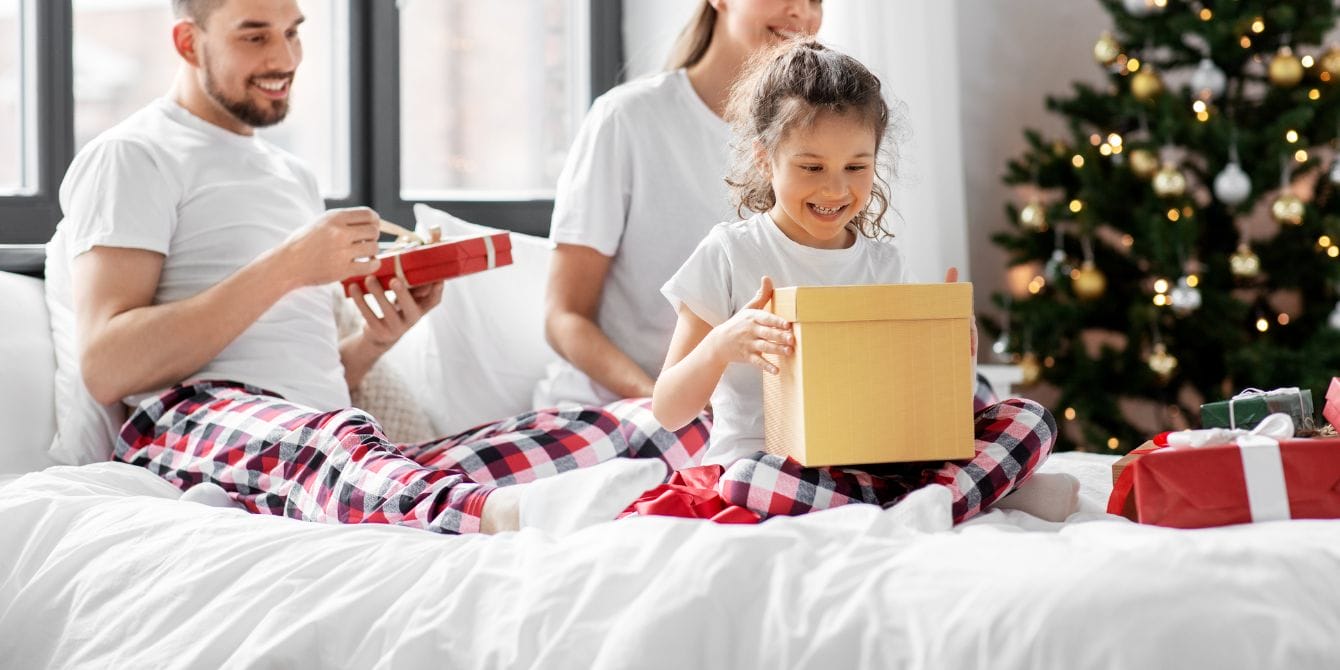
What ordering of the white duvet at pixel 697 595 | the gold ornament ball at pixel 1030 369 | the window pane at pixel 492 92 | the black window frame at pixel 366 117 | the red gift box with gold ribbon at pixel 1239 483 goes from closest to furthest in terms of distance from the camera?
the white duvet at pixel 697 595
the red gift box with gold ribbon at pixel 1239 483
the black window frame at pixel 366 117
the gold ornament ball at pixel 1030 369
the window pane at pixel 492 92

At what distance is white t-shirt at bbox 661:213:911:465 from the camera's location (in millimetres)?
1495

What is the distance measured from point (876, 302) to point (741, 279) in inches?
9.8

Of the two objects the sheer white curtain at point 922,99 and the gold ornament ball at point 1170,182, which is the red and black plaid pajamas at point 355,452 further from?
the gold ornament ball at point 1170,182

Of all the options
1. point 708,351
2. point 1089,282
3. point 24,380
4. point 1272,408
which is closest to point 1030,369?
point 1089,282

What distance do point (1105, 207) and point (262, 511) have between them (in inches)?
75.8

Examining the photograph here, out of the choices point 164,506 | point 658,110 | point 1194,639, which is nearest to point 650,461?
point 164,506

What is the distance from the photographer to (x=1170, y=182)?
2740 mm

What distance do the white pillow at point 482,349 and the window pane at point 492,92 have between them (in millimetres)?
1010

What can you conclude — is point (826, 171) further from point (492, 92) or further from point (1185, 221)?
point (492, 92)

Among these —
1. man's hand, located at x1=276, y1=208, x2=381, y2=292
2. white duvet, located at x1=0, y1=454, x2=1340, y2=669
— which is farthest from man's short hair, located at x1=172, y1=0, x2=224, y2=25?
white duvet, located at x1=0, y1=454, x2=1340, y2=669

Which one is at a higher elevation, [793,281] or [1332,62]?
[1332,62]

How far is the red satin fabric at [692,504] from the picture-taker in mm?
1293

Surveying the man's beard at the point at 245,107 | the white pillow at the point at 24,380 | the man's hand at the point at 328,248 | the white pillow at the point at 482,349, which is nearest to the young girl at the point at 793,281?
the man's hand at the point at 328,248

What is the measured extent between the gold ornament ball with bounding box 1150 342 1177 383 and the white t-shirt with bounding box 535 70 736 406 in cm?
120
